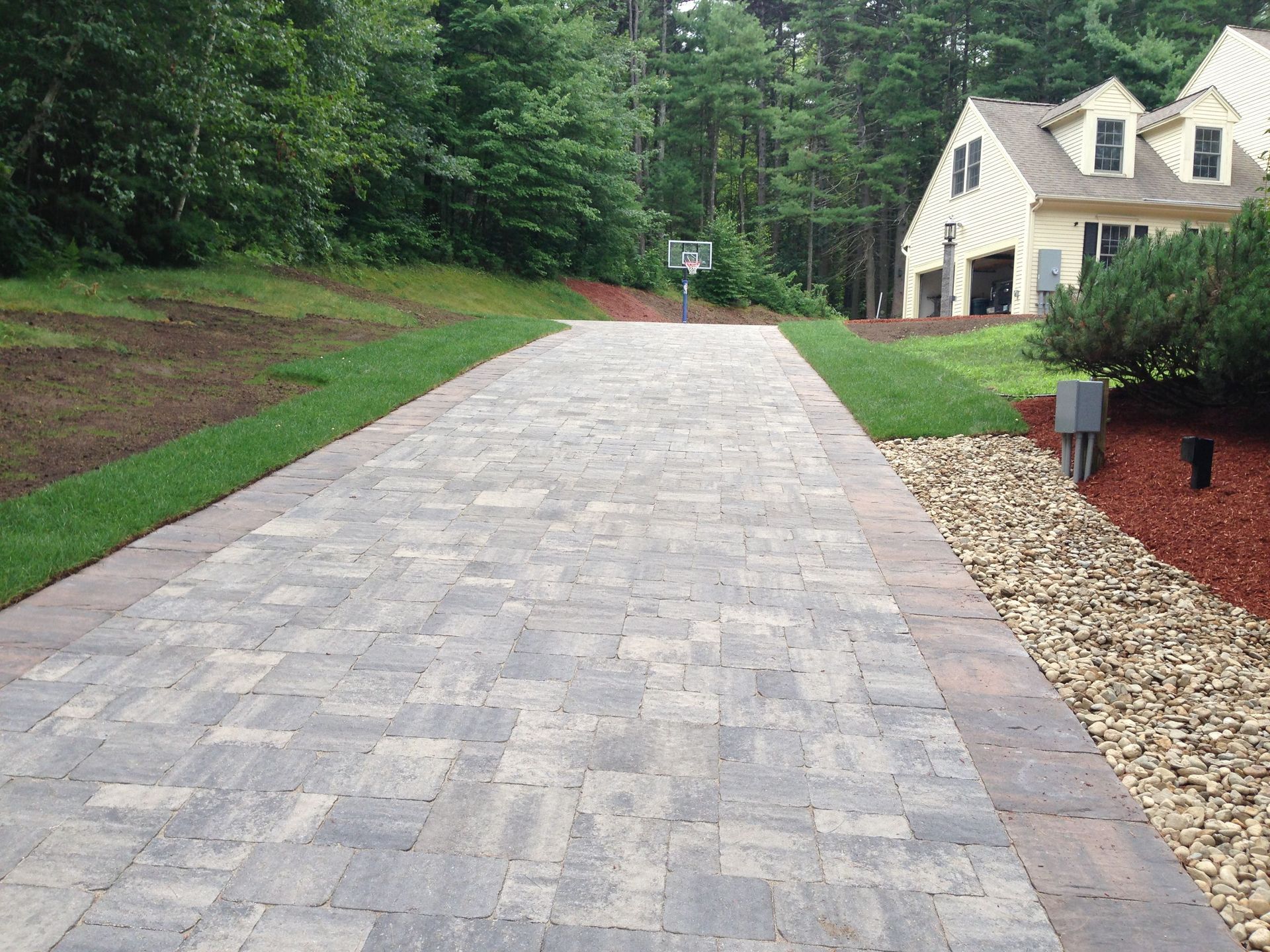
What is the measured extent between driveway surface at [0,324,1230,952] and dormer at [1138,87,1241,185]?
65.8ft

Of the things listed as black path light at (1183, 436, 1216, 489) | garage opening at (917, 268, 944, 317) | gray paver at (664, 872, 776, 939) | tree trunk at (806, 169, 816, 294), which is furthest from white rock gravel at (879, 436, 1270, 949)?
tree trunk at (806, 169, 816, 294)

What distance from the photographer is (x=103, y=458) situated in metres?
6.04

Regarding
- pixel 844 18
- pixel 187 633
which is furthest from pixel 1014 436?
pixel 844 18

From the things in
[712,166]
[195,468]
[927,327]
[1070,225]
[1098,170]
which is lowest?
[195,468]

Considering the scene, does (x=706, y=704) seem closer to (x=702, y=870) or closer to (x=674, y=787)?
(x=674, y=787)

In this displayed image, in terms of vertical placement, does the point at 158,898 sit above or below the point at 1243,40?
below

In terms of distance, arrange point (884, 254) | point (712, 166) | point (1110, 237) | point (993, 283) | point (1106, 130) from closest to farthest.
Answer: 1. point (1110, 237)
2. point (1106, 130)
3. point (993, 283)
4. point (884, 254)
5. point (712, 166)

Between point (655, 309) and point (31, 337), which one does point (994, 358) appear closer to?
point (31, 337)

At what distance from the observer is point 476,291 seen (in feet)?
74.8

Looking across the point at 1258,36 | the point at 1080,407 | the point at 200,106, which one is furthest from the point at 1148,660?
the point at 1258,36

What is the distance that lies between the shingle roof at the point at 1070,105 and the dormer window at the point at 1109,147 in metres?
0.66

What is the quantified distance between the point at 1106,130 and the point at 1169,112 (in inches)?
66.7

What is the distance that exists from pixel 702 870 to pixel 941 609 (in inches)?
84.6

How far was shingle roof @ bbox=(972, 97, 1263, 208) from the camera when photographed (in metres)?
19.8
